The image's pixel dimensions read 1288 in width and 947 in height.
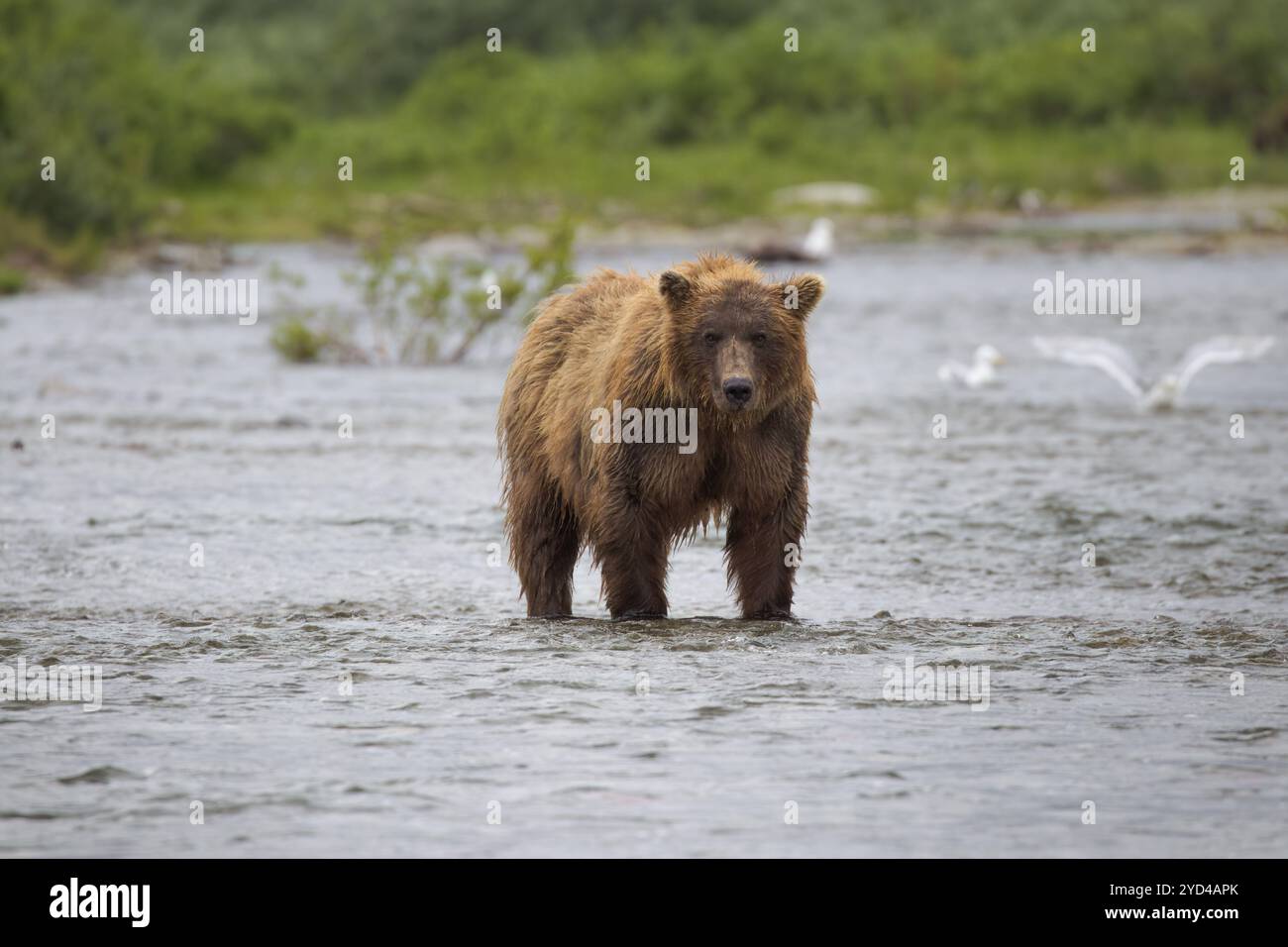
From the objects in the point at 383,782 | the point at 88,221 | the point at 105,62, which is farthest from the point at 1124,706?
the point at 105,62

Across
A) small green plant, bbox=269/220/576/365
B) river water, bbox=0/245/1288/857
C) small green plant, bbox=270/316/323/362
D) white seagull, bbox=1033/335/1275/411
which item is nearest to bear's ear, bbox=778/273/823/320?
river water, bbox=0/245/1288/857

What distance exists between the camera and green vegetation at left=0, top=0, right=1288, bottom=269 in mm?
48719

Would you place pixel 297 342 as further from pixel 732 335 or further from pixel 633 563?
pixel 732 335

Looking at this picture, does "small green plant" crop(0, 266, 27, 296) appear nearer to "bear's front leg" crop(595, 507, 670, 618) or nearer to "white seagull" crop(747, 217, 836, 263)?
"white seagull" crop(747, 217, 836, 263)

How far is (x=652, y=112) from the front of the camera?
210 feet

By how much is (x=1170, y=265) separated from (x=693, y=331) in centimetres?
3033

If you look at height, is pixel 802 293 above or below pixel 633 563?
above

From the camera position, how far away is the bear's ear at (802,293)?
8750mm

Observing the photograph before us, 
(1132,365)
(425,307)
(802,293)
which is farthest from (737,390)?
(425,307)

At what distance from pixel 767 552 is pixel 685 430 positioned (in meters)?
0.68

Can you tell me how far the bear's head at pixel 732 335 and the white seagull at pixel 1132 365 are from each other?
9.17m

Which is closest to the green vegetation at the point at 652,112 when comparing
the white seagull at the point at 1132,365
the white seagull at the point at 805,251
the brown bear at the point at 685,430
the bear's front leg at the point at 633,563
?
the white seagull at the point at 805,251
